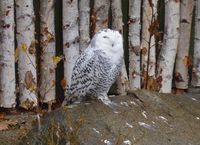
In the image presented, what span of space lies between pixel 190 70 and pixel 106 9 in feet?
3.42

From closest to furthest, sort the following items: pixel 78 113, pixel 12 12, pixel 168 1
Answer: pixel 78 113 → pixel 12 12 → pixel 168 1

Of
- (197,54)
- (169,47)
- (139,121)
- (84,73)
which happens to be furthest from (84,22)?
(139,121)

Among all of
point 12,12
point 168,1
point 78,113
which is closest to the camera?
point 78,113

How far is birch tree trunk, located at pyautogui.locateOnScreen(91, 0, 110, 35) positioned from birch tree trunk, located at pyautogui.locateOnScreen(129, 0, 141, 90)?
223mm

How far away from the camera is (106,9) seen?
502 centimetres

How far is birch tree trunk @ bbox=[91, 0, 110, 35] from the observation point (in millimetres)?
4996

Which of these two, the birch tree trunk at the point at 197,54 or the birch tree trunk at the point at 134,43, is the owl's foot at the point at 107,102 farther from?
the birch tree trunk at the point at 197,54

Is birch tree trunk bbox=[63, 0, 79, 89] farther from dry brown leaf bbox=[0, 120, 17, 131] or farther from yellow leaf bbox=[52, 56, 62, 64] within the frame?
dry brown leaf bbox=[0, 120, 17, 131]

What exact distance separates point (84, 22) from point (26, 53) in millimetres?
548

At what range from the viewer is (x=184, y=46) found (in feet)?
17.6

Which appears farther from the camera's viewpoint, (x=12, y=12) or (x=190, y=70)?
(x=190, y=70)

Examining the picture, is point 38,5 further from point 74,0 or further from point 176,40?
point 176,40

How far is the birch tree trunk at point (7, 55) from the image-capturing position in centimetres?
476

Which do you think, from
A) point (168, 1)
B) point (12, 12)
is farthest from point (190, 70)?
point (12, 12)
